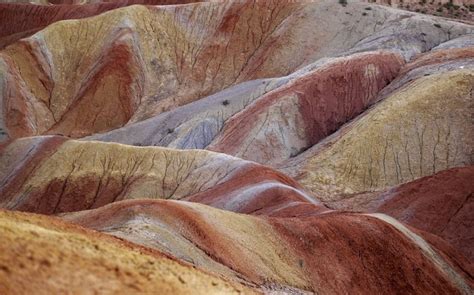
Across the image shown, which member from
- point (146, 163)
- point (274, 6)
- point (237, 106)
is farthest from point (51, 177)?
point (274, 6)

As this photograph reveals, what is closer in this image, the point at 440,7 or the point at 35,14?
the point at 440,7

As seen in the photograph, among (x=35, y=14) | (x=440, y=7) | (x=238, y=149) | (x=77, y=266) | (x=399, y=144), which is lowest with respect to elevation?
(x=238, y=149)

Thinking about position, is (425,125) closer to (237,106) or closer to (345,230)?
(237,106)

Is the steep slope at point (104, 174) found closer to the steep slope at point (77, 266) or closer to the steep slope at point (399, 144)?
the steep slope at point (399, 144)

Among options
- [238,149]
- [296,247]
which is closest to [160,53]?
[238,149]

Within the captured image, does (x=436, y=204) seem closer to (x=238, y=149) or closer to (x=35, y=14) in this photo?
(x=238, y=149)

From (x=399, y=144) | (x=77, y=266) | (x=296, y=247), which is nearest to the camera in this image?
(x=77, y=266)

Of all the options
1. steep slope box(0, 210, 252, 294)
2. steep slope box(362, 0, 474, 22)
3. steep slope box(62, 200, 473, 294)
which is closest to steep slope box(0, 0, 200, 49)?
steep slope box(362, 0, 474, 22)
